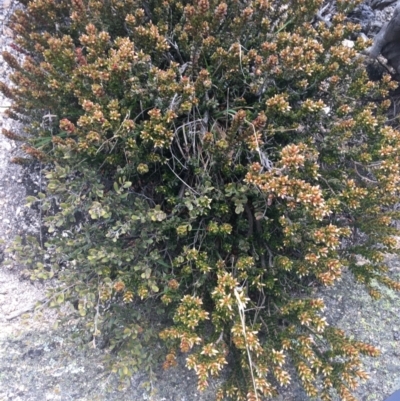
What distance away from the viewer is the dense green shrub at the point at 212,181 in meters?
2.22

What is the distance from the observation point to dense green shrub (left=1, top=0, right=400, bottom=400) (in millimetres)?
2217

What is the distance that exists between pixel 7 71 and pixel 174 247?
84.7 inches

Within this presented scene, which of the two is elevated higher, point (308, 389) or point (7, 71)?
point (7, 71)

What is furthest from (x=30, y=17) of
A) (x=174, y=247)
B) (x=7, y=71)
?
(x=174, y=247)

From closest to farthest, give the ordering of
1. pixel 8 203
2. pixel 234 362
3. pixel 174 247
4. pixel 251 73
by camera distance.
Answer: pixel 234 362
pixel 174 247
pixel 251 73
pixel 8 203

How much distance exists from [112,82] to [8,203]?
1.33 meters

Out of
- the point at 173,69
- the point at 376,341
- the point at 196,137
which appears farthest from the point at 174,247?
the point at 376,341

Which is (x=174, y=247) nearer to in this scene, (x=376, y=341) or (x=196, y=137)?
(x=196, y=137)

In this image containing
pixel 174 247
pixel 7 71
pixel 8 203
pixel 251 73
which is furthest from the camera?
pixel 7 71

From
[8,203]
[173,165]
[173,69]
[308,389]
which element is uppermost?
[173,69]

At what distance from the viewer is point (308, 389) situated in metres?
2.11

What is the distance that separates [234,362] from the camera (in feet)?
7.93

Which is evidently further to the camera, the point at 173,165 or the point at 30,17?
the point at 30,17

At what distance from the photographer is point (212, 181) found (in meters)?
2.66
